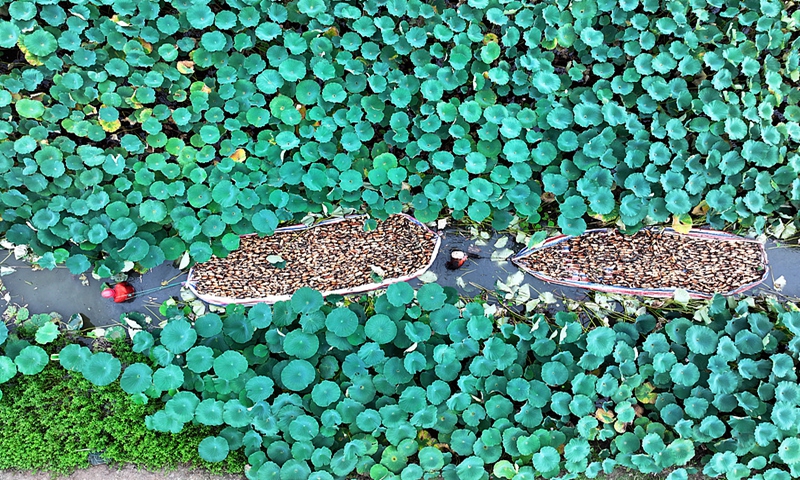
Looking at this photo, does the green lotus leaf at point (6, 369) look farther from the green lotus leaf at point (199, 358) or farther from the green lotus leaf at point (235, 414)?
the green lotus leaf at point (235, 414)

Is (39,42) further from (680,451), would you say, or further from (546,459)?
(680,451)

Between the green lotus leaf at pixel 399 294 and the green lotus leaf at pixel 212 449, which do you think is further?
the green lotus leaf at pixel 399 294

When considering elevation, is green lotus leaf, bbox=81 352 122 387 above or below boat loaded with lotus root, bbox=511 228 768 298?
below

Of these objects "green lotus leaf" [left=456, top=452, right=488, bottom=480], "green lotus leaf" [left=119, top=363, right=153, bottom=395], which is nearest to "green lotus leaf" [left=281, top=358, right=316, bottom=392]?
"green lotus leaf" [left=119, top=363, right=153, bottom=395]

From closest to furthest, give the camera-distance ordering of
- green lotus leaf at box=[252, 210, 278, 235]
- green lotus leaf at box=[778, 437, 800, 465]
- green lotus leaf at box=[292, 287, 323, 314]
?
green lotus leaf at box=[778, 437, 800, 465]
green lotus leaf at box=[292, 287, 323, 314]
green lotus leaf at box=[252, 210, 278, 235]

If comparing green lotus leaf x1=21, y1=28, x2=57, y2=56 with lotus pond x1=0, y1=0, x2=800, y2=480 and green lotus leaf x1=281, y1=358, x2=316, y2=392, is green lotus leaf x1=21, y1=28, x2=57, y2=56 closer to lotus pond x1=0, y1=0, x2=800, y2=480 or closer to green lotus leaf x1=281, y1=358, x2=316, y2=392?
lotus pond x1=0, y1=0, x2=800, y2=480

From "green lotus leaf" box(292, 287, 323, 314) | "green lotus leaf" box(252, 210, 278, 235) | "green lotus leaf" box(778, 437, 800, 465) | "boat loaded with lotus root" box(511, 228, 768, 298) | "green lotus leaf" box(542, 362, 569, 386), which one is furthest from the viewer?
"boat loaded with lotus root" box(511, 228, 768, 298)

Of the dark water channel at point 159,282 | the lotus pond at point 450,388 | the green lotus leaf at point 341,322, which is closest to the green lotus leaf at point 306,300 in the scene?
the lotus pond at point 450,388

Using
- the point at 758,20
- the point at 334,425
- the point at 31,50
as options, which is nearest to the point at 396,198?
the point at 334,425
